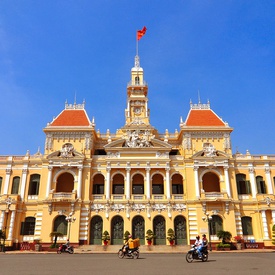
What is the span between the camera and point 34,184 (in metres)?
38.7

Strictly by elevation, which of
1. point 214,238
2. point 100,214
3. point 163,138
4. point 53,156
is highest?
point 163,138

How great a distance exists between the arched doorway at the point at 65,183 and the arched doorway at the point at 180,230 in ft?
47.9

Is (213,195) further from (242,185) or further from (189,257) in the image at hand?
(189,257)

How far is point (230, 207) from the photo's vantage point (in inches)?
1409

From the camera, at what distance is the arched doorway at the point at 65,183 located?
39.1m

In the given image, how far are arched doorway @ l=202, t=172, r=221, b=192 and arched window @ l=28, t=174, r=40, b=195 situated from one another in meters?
22.3

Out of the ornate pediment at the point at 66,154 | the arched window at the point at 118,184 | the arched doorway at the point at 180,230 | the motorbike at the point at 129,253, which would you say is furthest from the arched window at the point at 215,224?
the ornate pediment at the point at 66,154

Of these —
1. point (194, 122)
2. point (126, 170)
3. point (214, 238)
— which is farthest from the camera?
point (194, 122)

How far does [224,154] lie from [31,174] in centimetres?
2600

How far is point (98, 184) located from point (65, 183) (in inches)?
179

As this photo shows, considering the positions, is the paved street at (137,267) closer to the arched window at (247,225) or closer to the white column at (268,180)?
the arched window at (247,225)

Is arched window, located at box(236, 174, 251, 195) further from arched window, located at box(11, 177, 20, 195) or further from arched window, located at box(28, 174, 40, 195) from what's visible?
arched window, located at box(11, 177, 20, 195)

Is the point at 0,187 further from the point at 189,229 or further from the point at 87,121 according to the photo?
the point at 189,229

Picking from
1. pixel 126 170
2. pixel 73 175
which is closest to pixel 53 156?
pixel 73 175
